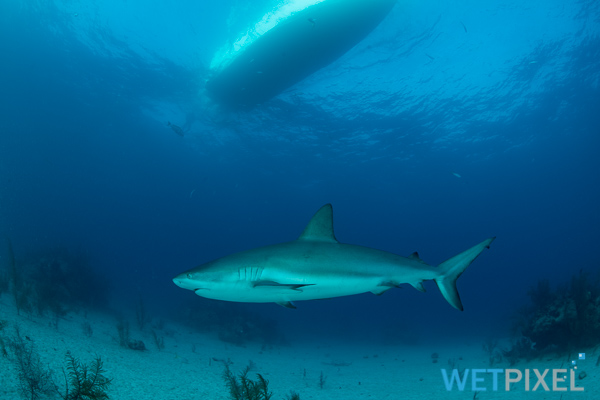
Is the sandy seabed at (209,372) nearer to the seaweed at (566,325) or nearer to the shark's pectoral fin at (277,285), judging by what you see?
the seaweed at (566,325)

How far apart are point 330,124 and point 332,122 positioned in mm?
404

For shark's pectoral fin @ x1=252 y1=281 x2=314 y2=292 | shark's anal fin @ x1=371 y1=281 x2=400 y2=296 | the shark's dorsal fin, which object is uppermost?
the shark's dorsal fin

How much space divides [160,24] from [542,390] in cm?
2598

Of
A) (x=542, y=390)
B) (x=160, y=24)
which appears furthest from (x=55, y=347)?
(x=160, y=24)

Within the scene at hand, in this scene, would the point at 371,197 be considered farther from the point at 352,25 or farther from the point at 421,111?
the point at 352,25

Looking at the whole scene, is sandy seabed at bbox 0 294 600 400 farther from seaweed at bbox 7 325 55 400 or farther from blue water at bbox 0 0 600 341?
blue water at bbox 0 0 600 341

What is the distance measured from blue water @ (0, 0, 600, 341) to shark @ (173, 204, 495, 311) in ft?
64.6

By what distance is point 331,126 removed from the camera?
107 ft

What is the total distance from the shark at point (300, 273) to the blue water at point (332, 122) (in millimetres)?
19681

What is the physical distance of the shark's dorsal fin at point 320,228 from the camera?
4426 millimetres

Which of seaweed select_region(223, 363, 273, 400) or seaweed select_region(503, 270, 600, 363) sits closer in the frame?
seaweed select_region(223, 363, 273, 400)

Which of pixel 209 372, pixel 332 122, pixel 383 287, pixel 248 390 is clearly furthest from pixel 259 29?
pixel 248 390

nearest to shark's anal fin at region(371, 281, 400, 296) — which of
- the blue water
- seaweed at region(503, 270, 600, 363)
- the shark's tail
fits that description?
the shark's tail

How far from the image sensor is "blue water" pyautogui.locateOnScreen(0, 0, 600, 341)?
68.4 ft
